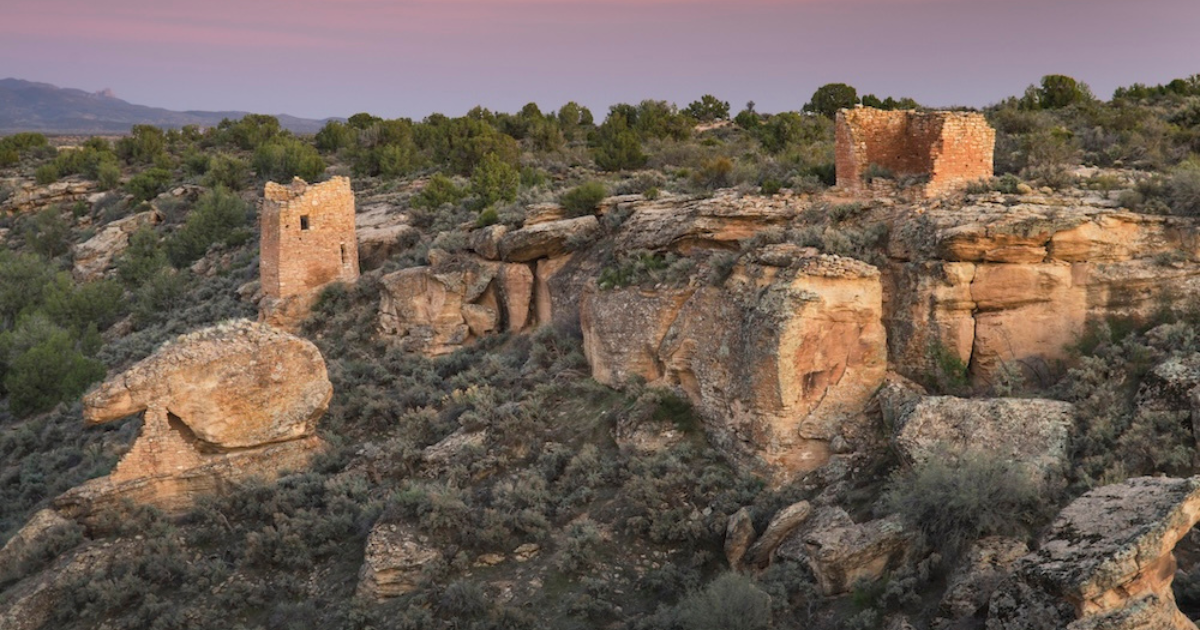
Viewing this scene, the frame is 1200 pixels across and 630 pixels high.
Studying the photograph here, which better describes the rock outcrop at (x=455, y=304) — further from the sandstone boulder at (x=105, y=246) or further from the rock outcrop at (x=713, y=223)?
the sandstone boulder at (x=105, y=246)

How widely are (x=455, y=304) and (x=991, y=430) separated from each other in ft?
42.8

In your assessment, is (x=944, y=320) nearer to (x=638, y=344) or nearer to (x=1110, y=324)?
(x=1110, y=324)

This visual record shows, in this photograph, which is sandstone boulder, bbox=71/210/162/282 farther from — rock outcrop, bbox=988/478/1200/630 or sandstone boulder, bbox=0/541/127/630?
rock outcrop, bbox=988/478/1200/630

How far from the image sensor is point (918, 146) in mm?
18062

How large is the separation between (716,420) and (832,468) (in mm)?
2342

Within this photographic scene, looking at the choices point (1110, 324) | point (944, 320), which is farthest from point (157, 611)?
point (1110, 324)

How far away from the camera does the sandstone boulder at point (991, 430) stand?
506 inches

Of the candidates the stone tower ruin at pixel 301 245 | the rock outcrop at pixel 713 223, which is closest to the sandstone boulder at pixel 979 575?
the rock outcrop at pixel 713 223

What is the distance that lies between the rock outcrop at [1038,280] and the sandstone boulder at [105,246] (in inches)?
1231

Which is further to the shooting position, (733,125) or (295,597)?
(733,125)

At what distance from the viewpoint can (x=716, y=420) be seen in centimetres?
1653

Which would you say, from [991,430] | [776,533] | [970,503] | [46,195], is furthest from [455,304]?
[46,195]

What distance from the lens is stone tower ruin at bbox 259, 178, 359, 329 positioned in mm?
24453

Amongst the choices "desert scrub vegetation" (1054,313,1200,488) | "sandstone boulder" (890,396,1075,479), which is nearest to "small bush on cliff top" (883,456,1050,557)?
"sandstone boulder" (890,396,1075,479)
